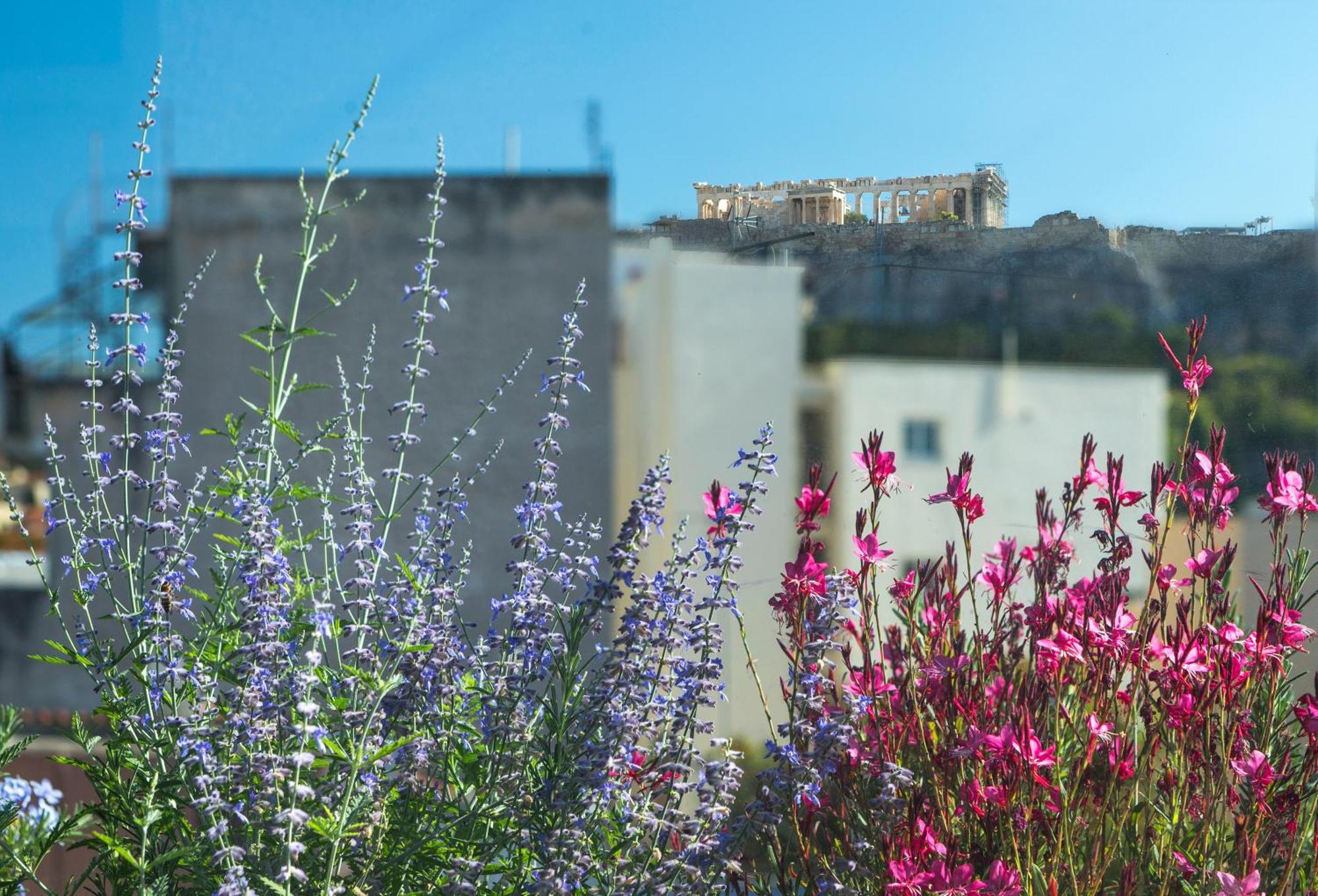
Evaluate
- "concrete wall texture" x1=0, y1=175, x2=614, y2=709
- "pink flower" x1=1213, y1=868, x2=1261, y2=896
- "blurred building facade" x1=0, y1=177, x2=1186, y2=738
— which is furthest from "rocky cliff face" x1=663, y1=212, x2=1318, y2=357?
"concrete wall texture" x1=0, y1=175, x2=614, y2=709

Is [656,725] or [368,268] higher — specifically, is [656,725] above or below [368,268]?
below

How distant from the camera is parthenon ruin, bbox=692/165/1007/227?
259cm

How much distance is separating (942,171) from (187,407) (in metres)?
5.55

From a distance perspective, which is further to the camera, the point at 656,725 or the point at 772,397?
the point at 772,397

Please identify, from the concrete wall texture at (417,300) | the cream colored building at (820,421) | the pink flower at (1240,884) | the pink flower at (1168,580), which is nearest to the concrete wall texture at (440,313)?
the concrete wall texture at (417,300)

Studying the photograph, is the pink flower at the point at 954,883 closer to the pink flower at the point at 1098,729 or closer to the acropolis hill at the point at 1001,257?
the pink flower at the point at 1098,729

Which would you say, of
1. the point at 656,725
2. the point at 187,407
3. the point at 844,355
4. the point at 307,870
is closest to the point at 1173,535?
the point at 844,355

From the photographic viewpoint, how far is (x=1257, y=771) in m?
1.61

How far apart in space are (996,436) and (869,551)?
3.45 ft

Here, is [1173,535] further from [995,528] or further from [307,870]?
[307,870]

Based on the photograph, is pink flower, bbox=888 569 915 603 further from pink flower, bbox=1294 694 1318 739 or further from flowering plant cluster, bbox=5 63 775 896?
pink flower, bbox=1294 694 1318 739

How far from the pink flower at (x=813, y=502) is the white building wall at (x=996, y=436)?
615mm

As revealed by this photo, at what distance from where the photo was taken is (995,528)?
255 centimetres

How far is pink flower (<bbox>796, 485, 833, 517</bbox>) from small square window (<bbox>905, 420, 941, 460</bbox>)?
93cm
